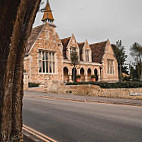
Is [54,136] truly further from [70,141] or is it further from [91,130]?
[91,130]

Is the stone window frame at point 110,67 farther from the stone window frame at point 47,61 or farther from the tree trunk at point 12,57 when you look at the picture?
the tree trunk at point 12,57

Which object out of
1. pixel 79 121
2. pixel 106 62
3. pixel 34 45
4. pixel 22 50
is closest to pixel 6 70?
pixel 22 50

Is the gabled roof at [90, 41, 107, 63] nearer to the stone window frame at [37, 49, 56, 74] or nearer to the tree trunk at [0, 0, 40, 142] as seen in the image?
the stone window frame at [37, 49, 56, 74]

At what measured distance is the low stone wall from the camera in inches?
498

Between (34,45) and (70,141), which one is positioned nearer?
(70,141)

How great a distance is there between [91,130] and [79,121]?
1.18 meters

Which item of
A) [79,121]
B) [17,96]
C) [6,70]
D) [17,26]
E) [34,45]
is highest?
[34,45]

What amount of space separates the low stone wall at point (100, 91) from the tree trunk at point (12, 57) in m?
10.6

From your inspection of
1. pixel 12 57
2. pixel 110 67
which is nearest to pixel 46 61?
pixel 110 67

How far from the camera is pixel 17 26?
8.94ft

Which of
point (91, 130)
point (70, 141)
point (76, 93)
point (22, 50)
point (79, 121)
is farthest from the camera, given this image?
point (76, 93)

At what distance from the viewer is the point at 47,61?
26016mm

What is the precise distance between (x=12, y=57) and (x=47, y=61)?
76.7 feet

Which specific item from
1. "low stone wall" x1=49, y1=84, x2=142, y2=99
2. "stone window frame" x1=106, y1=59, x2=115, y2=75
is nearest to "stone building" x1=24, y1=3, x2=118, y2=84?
"stone window frame" x1=106, y1=59, x2=115, y2=75
